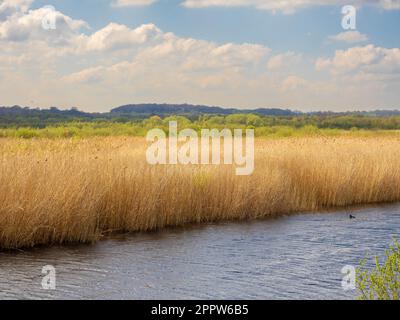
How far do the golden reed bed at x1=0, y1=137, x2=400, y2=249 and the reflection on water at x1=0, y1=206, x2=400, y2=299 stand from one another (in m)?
0.46

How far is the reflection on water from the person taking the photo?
7.64 m

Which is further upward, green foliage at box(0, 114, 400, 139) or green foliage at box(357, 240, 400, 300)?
green foliage at box(0, 114, 400, 139)

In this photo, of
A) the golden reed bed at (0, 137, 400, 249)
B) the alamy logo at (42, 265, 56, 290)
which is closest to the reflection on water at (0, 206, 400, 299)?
the alamy logo at (42, 265, 56, 290)

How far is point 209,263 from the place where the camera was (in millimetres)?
9109

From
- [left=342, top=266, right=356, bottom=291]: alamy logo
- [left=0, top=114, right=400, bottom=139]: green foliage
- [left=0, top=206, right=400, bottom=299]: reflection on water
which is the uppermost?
[left=0, top=114, right=400, bottom=139]: green foliage

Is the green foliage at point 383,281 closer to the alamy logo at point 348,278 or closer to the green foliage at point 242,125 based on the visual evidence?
the alamy logo at point 348,278

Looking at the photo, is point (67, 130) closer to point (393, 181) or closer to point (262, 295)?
point (393, 181)

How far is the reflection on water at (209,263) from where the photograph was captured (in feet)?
25.1

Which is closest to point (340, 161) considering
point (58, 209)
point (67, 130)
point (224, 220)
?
point (224, 220)

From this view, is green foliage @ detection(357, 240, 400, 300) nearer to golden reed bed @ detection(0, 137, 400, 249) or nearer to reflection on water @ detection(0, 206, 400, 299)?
reflection on water @ detection(0, 206, 400, 299)

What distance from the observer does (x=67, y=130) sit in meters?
34.1

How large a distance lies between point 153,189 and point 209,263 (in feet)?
9.61

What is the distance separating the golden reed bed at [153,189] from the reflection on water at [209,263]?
46cm
